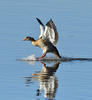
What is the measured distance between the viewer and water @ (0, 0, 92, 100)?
15461 mm

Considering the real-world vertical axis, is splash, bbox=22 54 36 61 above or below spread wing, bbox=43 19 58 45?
below

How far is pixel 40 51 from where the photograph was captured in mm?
22688

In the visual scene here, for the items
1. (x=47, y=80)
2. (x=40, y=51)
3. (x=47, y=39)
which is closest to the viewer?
(x=47, y=80)

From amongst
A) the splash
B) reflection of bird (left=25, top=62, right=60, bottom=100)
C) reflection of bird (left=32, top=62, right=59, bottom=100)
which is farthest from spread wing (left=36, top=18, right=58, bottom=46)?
reflection of bird (left=25, top=62, right=60, bottom=100)

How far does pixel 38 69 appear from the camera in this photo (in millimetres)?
18531

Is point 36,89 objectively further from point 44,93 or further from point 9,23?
point 9,23

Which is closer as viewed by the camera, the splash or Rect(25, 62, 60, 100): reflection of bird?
Rect(25, 62, 60, 100): reflection of bird

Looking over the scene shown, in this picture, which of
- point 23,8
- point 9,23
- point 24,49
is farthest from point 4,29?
point 23,8

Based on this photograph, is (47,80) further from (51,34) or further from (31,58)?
(51,34)

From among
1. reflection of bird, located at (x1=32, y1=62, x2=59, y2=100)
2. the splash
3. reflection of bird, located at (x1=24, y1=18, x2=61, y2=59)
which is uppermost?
reflection of bird, located at (x1=24, y1=18, x2=61, y2=59)

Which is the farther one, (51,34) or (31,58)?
(51,34)

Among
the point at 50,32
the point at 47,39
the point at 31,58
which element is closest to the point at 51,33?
the point at 50,32

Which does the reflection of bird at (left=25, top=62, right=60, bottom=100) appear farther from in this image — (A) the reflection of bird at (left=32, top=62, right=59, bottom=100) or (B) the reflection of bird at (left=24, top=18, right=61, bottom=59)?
(B) the reflection of bird at (left=24, top=18, right=61, bottom=59)

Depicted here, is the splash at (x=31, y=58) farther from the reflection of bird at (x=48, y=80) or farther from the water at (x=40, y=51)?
the reflection of bird at (x=48, y=80)
